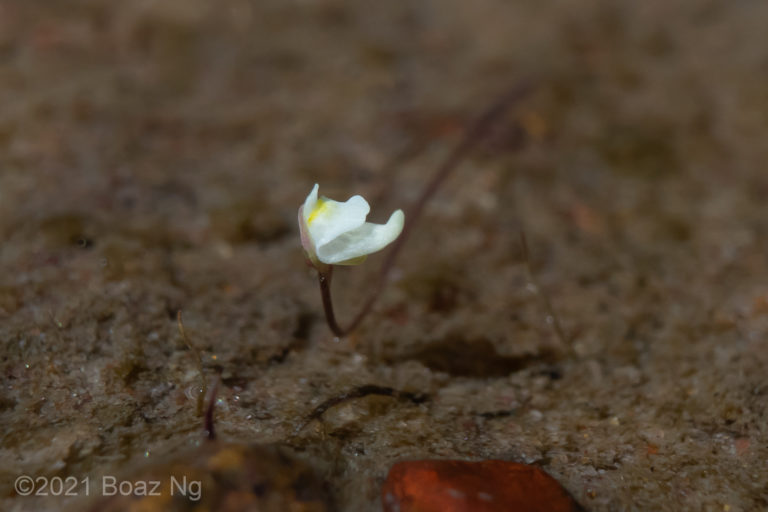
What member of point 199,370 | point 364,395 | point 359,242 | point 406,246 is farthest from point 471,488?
point 406,246

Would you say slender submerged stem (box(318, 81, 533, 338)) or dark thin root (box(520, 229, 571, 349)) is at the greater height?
slender submerged stem (box(318, 81, 533, 338))

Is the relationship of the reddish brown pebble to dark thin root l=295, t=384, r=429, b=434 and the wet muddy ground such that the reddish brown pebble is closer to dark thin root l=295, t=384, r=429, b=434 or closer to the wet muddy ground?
the wet muddy ground

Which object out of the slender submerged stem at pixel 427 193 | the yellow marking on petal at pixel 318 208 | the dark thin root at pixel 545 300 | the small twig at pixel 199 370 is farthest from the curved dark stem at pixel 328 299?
the dark thin root at pixel 545 300

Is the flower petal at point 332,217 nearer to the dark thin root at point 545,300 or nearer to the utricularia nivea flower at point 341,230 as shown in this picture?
the utricularia nivea flower at point 341,230

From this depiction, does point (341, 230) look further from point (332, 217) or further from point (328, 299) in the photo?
point (328, 299)

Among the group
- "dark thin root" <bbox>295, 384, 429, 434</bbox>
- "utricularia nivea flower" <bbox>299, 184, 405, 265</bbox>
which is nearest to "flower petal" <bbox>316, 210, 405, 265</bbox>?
"utricularia nivea flower" <bbox>299, 184, 405, 265</bbox>

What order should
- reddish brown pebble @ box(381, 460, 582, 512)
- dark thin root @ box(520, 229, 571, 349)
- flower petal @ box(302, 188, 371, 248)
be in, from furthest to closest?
dark thin root @ box(520, 229, 571, 349)
flower petal @ box(302, 188, 371, 248)
reddish brown pebble @ box(381, 460, 582, 512)

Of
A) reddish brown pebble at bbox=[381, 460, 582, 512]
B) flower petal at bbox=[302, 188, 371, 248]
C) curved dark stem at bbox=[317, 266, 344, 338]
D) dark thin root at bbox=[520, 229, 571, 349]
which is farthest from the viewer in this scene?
dark thin root at bbox=[520, 229, 571, 349]

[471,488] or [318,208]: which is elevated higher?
[318,208]
